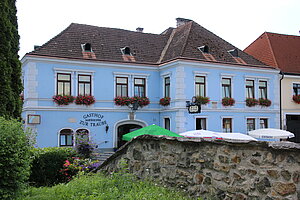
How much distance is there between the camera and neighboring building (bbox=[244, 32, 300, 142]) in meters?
24.5

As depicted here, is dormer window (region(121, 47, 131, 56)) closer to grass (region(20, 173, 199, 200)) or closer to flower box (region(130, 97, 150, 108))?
flower box (region(130, 97, 150, 108))

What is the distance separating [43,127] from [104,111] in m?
3.82

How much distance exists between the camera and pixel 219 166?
5766 millimetres

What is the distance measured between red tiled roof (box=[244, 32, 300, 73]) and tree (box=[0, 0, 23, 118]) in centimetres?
1964

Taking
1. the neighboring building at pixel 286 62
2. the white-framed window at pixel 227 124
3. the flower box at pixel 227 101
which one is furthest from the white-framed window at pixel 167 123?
the neighboring building at pixel 286 62

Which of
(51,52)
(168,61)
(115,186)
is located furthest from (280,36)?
(115,186)

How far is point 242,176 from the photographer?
17.5 feet

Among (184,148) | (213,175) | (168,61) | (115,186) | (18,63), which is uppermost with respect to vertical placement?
(168,61)

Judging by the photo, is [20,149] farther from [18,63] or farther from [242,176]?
[18,63]

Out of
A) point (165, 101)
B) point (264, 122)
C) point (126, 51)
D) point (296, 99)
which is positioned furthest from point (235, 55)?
point (126, 51)

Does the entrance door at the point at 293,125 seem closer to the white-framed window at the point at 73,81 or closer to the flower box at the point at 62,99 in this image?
the white-framed window at the point at 73,81

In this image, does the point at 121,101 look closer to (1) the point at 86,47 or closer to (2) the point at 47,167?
(1) the point at 86,47

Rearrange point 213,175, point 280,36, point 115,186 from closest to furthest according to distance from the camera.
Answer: point 213,175
point 115,186
point 280,36

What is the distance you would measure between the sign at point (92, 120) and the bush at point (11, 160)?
13903 mm
